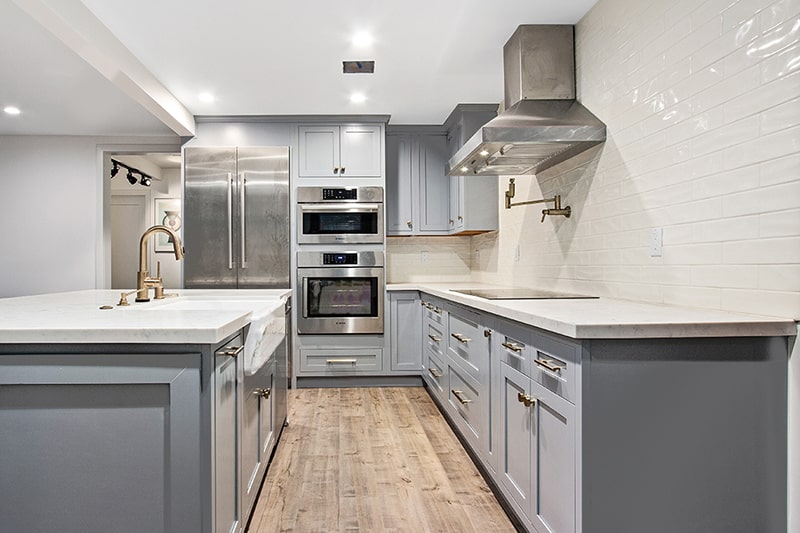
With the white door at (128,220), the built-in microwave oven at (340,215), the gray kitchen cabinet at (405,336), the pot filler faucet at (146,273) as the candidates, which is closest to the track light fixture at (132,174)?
the white door at (128,220)

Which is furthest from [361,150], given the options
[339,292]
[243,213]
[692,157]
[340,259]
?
[692,157]

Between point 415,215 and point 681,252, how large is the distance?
2906 mm

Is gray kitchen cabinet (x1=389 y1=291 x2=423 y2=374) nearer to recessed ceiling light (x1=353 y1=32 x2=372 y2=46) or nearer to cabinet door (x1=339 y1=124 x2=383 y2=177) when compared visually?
cabinet door (x1=339 y1=124 x2=383 y2=177)

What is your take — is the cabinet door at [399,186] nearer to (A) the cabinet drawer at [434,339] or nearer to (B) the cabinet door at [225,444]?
(A) the cabinet drawer at [434,339]

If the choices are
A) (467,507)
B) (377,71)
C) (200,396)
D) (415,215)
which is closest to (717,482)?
(467,507)

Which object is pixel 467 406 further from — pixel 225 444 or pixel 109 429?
pixel 109 429

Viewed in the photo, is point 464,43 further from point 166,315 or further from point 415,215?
point 166,315

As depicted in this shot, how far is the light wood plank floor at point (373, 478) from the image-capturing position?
200 cm

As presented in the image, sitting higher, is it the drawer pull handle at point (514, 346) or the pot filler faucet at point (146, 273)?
the pot filler faucet at point (146, 273)

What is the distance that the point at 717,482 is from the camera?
4.45ft

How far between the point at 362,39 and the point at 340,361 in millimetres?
2540

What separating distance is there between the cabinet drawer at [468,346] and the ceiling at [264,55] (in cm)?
159

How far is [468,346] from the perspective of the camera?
8.42ft

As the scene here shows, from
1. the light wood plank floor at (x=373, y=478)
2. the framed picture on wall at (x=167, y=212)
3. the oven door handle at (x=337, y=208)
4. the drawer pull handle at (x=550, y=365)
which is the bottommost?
the light wood plank floor at (x=373, y=478)
